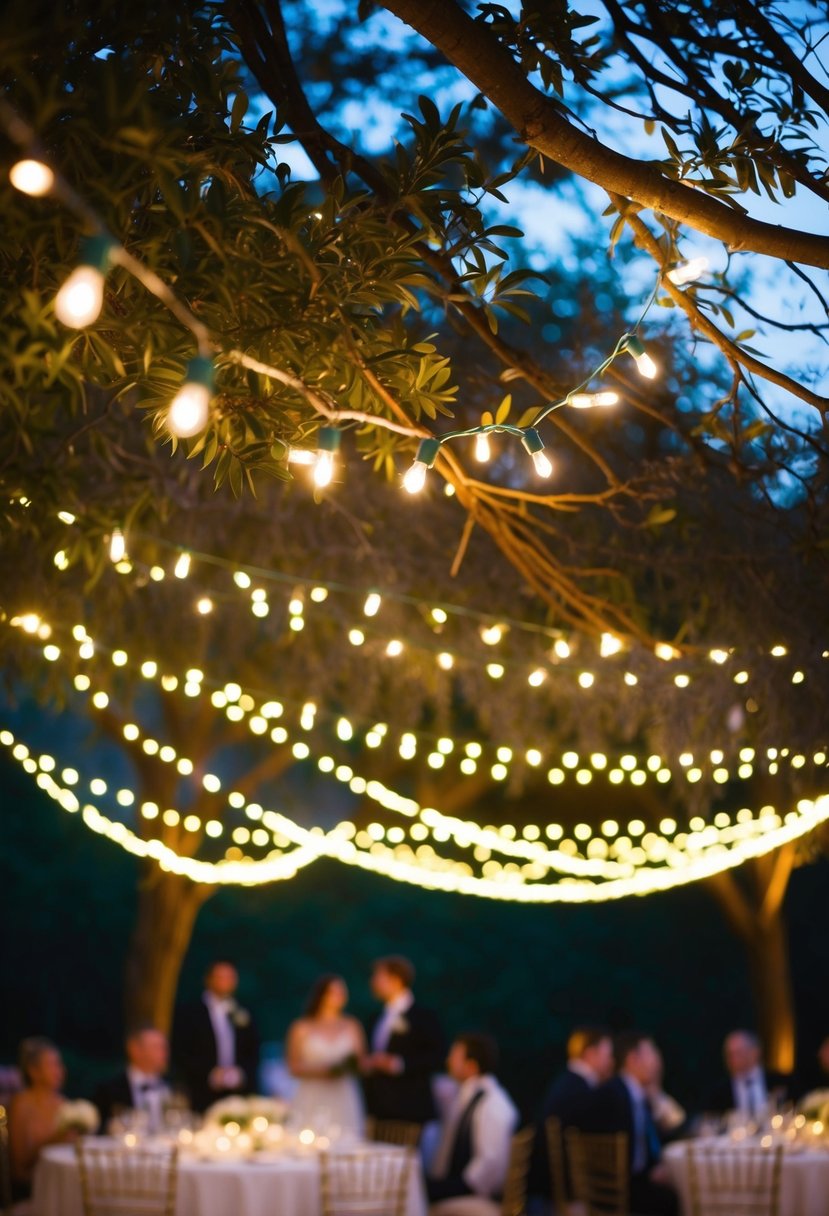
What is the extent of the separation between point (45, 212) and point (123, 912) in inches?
409

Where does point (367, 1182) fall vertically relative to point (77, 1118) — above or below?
below

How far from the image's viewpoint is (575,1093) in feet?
20.6

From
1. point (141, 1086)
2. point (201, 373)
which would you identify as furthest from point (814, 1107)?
point (201, 373)

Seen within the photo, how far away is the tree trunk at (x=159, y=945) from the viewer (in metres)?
8.66

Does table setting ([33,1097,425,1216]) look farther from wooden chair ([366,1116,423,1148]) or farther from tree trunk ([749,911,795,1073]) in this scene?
tree trunk ([749,911,795,1073])

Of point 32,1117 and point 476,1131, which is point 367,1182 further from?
point 32,1117

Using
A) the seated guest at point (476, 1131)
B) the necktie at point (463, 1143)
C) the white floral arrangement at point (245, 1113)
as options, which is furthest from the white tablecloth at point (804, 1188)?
the white floral arrangement at point (245, 1113)

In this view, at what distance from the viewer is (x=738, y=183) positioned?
3.07 m

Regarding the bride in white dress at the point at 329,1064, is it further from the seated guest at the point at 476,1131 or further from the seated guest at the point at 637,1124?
Result: the seated guest at the point at 637,1124

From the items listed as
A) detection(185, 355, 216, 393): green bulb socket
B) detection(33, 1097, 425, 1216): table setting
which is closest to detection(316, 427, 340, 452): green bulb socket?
detection(185, 355, 216, 393): green bulb socket

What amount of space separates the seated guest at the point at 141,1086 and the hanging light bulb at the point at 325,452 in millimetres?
4531

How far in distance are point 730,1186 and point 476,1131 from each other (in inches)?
47.6

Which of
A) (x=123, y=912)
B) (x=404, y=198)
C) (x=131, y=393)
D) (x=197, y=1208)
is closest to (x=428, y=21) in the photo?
(x=404, y=198)

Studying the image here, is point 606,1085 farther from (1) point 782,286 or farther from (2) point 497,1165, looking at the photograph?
(1) point 782,286
